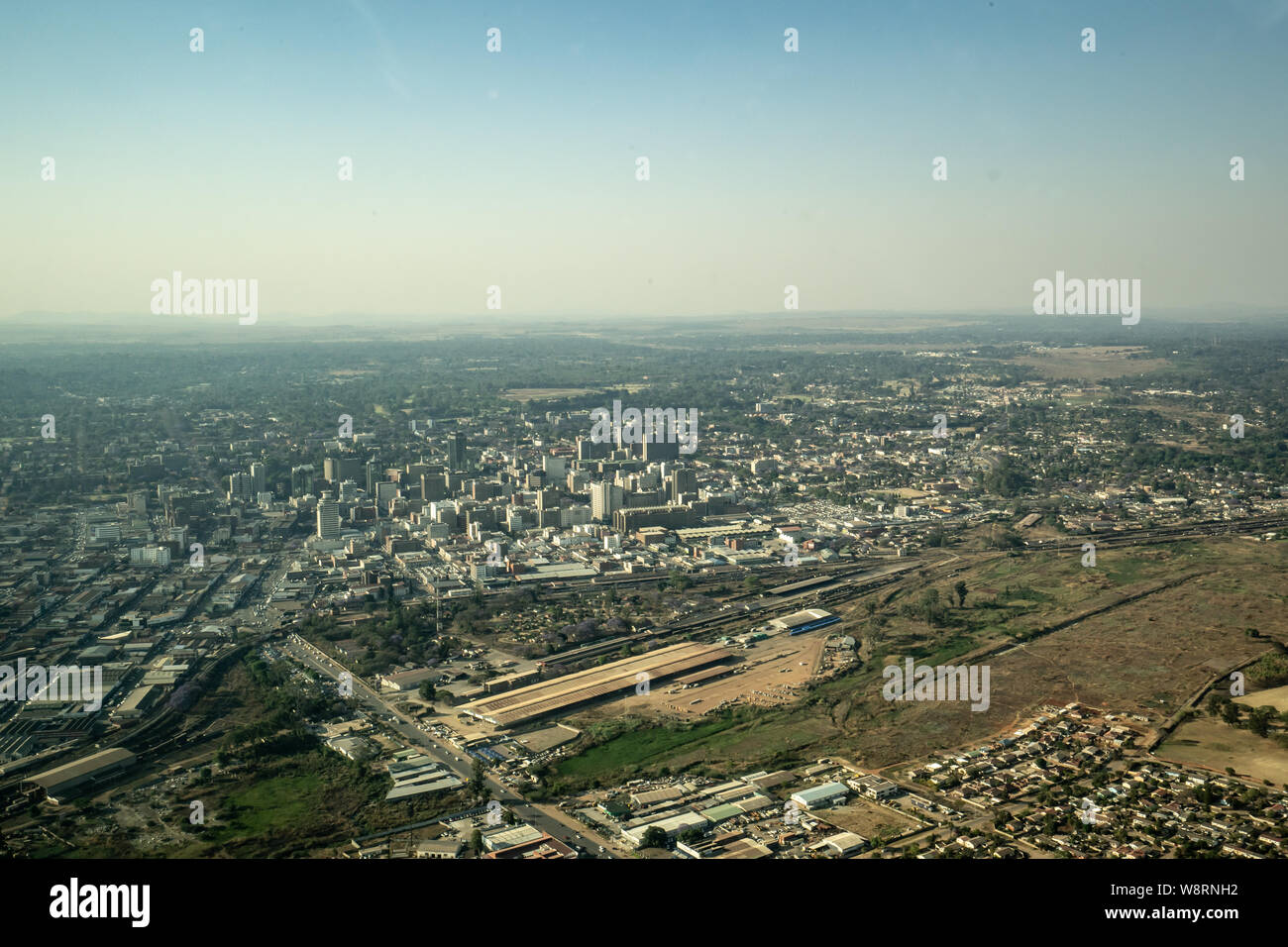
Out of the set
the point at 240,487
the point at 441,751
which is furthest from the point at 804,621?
the point at 240,487

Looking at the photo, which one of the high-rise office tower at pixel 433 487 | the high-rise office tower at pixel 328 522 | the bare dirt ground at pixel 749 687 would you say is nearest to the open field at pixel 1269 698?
the bare dirt ground at pixel 749 687

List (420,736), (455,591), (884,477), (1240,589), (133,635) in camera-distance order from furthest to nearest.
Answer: (884,477)
(455,591)
(1240,589)
(133,635)
(420,736)

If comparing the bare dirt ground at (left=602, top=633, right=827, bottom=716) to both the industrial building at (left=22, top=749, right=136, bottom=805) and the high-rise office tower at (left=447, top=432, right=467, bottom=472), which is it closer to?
the industrial building at (left=22, top=749, right=136, bottom=805)

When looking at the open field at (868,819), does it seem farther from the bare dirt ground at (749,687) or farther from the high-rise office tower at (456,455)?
the high-rise office tower at (456,455)

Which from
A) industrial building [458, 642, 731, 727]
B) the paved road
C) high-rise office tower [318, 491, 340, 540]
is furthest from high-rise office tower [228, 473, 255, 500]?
industrial building [458, 642, 731, 727]
